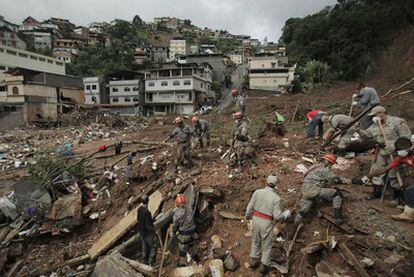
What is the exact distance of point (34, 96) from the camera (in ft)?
96.0

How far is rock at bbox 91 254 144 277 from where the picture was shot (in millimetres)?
5391

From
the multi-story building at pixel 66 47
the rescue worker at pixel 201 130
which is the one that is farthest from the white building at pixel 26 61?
the rescue worker at pixel 201 130

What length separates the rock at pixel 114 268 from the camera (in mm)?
5391

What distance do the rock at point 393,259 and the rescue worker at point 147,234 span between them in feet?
14.2

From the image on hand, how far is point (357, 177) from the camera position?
6.64m

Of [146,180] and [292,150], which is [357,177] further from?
[146,180]

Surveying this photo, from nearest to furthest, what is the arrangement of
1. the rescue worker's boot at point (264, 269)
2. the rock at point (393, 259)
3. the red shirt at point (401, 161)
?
the rock at point (393, 259)
the rescue worker's boot at point (264, 269)
the red shirt at point (401, 161)

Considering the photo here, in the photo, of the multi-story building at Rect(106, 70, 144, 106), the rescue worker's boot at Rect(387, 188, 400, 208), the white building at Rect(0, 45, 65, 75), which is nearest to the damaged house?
the multi-story building at Rect(106, 70, 144, 106)

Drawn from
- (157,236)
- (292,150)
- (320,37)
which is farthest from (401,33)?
(157,236)

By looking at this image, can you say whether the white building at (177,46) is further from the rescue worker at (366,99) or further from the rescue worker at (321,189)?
the rescue worker at (321,189)

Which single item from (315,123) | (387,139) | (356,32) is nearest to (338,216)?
(387,139)

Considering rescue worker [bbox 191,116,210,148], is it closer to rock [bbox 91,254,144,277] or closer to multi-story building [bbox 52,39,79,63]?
rock [bbox 91,254,144,277]

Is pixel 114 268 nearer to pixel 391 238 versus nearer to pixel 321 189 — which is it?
pixel 321 189

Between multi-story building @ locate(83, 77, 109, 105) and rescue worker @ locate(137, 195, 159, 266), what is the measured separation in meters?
33.9
